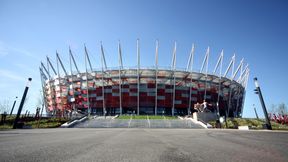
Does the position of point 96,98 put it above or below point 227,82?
below

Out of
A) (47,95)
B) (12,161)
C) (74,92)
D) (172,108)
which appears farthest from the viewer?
(47,95)

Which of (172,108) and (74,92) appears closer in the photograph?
(172,108)

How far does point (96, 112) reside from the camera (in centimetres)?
5484

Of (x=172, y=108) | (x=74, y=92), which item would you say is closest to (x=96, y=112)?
(x=74, y=92)

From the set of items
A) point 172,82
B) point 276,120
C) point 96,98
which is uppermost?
point 172,82

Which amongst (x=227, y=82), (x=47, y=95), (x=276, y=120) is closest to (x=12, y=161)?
(x=276, y=120)

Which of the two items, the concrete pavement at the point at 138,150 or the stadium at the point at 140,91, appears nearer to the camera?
the concrete pavement at the point at 138,150

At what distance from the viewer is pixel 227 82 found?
60375 millimetres

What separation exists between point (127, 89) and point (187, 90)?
61.0ft

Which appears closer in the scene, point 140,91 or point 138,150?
point 138,150

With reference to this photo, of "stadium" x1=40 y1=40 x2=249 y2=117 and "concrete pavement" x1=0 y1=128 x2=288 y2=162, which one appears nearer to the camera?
"concrete pavement" x1=0 y1=128 x2=288 y2=162

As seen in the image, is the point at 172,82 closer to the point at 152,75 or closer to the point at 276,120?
the point at 152,75

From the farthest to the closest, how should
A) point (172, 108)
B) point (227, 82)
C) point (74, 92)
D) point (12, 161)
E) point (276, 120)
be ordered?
point (227, 82), point (74, 92), point (172, 108), point (276, 120), point (12, 161)

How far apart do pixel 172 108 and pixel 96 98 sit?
23.7 meters
